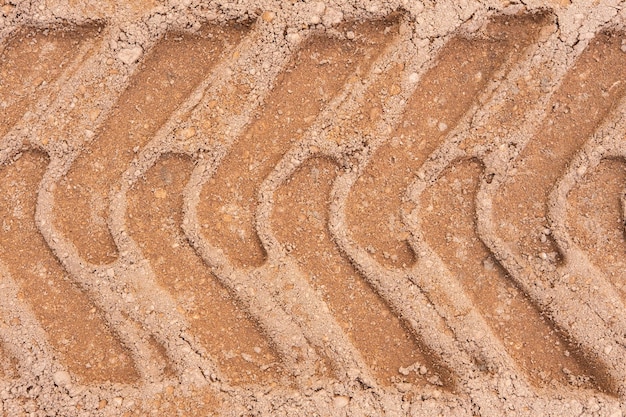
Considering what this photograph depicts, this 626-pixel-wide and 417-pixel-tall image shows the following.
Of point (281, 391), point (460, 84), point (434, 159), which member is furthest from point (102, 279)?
point (460, 84)

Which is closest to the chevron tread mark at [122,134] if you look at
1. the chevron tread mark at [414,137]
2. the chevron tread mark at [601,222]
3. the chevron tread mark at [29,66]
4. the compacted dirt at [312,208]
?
the compacted dirt at [312,208]

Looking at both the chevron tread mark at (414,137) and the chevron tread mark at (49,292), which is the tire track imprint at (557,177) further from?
the chevron tread mark at (49,292)

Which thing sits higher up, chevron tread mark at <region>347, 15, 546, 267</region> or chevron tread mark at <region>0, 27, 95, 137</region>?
chevron tread mark at <region>347, 15, 546, 267</region>

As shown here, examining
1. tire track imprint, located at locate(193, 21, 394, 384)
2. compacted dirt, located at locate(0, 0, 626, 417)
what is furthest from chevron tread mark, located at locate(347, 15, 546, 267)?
tire track imprint, located at locate(193, 21, 394, 384)

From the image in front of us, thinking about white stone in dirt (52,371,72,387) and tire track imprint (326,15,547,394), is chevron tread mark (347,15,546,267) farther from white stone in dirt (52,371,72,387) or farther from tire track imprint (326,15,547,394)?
white stone in dirt (52,371,72,387)

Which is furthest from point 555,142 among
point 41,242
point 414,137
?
point 41,242
